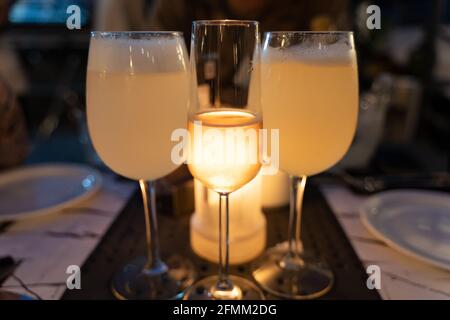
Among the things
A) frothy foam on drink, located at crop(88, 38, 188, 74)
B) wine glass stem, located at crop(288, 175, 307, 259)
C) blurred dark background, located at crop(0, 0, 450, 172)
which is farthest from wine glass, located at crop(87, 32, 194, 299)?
blurred dark background, located at crop(0, 0, 450, 172)

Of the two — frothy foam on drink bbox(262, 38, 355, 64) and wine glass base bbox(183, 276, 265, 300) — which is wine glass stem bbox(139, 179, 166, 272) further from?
frothy foam on drink bbox(262, 38, 355, 64)

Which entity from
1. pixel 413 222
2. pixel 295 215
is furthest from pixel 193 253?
pixel 413 222

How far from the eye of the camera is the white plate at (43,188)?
0.82 metres

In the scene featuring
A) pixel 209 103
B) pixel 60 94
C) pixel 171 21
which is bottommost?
pixel 60 94

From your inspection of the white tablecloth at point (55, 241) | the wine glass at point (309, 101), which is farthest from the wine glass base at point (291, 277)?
the white tablecloth at point (55, 241)

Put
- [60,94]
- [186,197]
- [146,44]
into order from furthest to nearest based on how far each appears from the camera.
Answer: [60,94] < [186,197] < [146,44]

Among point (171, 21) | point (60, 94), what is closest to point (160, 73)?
point (171, 21)

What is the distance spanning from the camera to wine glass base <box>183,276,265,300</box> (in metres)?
0.62

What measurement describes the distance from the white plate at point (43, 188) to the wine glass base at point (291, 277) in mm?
431

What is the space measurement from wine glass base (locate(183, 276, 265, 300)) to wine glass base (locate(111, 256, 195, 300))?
0.02 m

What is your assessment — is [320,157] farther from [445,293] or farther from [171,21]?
[171,21]

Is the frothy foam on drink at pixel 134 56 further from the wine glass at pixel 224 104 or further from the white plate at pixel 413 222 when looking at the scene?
the white plate at pixel 413 222

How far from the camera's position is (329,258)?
27.5 inches
